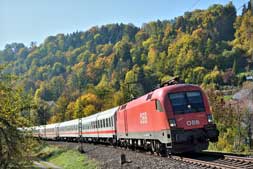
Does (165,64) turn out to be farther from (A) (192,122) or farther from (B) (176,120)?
(B) (176,120)

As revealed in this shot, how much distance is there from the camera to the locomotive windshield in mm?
19125

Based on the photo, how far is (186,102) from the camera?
19.4 m

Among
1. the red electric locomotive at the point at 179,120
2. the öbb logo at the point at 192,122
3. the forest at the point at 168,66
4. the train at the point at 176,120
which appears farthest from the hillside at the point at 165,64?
the öbb logo at the point at 192,122

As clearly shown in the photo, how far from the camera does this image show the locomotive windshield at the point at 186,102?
19125 mm

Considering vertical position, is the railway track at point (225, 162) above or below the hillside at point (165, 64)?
below

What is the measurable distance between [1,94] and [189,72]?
89519 millimetres

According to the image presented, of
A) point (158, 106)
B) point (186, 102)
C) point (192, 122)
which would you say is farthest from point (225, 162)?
point (158, 106)

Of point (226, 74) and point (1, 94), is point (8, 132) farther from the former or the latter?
point (226, 74)

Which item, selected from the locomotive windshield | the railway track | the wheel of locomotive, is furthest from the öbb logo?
the wheel of locomotive

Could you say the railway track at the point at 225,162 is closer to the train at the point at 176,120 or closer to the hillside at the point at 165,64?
the train at the point at 176,120

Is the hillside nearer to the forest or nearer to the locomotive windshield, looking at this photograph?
the forest

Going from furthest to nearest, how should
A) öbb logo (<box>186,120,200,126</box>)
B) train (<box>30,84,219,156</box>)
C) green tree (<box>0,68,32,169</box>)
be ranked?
öbb logo (<box>186,120,200,126</box>) → train (<box>30,84,219,156</box>) → green tree (<box>0,68,32,169</box>)

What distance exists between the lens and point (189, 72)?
102m

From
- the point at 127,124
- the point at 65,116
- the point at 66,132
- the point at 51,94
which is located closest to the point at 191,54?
the point at 65,116
